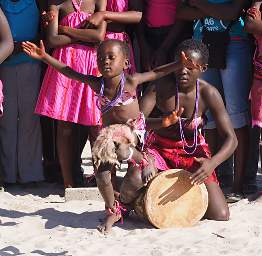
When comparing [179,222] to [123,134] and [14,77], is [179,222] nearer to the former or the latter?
[123,134]

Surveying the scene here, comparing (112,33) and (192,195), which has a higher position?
(112,33)

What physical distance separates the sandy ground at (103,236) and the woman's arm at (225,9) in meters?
1.36

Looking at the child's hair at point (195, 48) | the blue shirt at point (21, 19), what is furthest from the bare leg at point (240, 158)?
the blue shirt at point (21, 19)

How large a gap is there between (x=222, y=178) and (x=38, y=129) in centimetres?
157

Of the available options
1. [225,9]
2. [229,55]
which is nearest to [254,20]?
[225,9]

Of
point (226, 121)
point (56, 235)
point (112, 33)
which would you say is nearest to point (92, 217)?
point (56, 235)

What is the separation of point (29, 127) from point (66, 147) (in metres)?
0.48

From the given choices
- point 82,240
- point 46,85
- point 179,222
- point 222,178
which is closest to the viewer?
point 82,240

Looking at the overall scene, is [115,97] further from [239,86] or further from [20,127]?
[20,127]

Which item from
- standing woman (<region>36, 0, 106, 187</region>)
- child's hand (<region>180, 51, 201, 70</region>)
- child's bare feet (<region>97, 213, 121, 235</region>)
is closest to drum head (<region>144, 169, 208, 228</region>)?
child's bare feet (<region>97, 213, 121, 235</region>)

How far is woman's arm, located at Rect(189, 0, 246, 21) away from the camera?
539 cm

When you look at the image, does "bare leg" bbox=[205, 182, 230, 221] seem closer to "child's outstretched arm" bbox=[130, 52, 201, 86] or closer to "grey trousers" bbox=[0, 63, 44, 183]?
"child's outstretched arm" bbox=[130, 52, 201, 86]

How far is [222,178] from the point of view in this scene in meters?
6.12

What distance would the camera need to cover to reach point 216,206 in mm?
5023
